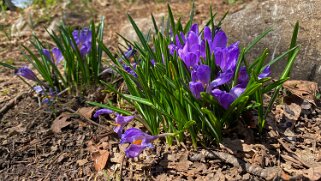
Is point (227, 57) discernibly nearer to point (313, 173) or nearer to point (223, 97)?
point (223, 97)

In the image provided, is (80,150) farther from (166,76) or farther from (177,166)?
(166,76)

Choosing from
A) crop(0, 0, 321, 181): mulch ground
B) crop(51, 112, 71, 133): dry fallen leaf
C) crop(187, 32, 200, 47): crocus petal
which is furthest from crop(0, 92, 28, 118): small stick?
crop(187, 32, 200, 47): crocus petal

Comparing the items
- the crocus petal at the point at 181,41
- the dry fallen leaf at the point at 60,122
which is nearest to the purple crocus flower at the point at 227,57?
the crocus petal at the point at 181,41

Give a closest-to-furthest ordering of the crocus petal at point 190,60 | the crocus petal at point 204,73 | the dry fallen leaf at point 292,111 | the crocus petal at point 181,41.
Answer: the crocus petal at point 204,73 → the crocus petal at point 190,60 → the crocus petal at point 181,41 → the dry fallen leaf at point 292,111

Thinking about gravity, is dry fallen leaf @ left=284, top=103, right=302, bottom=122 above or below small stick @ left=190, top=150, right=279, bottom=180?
above

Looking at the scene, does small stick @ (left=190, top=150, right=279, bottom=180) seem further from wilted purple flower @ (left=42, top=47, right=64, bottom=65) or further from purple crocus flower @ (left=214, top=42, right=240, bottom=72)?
wilted purple flower @ (left=42, top=47, right=64, bottom=65)

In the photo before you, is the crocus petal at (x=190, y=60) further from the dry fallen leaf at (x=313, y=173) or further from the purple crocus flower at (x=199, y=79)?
the dry fallen leaf at (x=313, y=173)

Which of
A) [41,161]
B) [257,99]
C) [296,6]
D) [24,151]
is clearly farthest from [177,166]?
[296,6]
